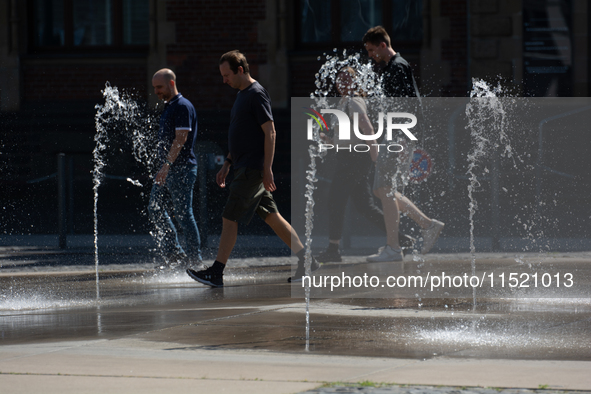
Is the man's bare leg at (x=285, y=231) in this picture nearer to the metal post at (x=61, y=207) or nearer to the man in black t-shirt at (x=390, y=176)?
the man in black t-shirt at (x=390, y=176)

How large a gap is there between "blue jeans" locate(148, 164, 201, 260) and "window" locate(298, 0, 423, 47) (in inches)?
345

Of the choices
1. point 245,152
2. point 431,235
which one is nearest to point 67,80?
point 431,235

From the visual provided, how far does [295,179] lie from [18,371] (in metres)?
11.1

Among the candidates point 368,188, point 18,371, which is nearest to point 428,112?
point 368,188

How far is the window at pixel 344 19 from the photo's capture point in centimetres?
1669

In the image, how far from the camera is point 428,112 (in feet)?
53.1

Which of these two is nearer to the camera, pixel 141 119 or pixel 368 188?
pixel 368 188

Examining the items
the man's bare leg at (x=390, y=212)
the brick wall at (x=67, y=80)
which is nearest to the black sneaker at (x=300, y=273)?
the man's bare leg at (x=390, y=212)

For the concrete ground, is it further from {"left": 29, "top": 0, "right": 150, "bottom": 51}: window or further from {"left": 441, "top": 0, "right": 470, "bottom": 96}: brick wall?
{"left": 29, "top": 0, "right": 150, "bottom": 51}: window

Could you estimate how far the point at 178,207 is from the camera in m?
8.31

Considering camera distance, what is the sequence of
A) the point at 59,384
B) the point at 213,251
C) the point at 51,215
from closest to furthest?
the point at 59,384
the point at 213,251
the point at 51,215

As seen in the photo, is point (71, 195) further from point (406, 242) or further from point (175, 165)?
point (406, 242)

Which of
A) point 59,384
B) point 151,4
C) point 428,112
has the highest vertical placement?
point 151,4

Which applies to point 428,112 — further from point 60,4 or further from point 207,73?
point 60,4
